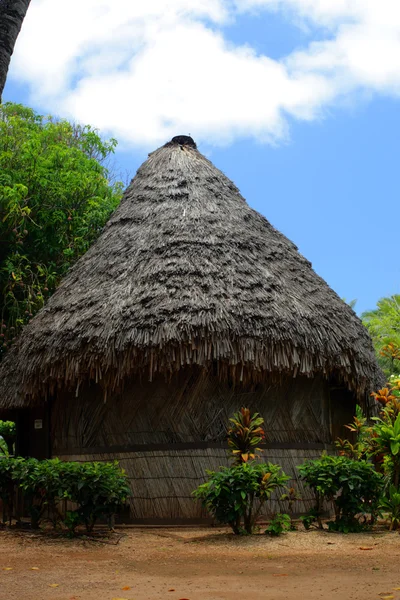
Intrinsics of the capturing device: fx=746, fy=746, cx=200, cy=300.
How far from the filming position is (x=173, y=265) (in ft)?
31.3

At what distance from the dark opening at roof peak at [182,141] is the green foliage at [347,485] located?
702cm

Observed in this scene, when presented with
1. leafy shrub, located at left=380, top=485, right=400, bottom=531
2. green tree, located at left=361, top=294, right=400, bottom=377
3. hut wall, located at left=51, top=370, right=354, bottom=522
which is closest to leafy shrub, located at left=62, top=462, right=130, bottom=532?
hut wall, located at left=51, top=370, right=354, bottom=522

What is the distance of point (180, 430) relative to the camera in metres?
9.02

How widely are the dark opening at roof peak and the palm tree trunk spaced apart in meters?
8.10

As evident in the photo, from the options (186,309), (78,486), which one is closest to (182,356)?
(186,309)

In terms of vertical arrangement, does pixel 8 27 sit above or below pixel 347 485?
above

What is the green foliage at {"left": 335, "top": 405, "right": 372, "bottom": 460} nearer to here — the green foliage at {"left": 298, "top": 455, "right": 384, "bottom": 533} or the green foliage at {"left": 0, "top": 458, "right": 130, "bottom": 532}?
the green foliage at {"left": 298, "top": 455, "right": 384, "bottom": 533}

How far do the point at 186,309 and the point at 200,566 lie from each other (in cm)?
341

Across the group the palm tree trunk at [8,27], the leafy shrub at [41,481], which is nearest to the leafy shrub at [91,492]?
the leafy shrub at [41,481]

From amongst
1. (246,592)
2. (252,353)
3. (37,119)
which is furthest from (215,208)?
(37,119)

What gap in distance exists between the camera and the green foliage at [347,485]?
7.83 metres

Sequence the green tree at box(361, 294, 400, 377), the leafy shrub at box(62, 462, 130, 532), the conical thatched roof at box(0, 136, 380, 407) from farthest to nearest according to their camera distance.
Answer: the green tree at box(361, 294, 400, 377) → the conical thatched roof at box(0, 136, 380, 407) → the leafy shrub at box(62, 462, 130, 532)

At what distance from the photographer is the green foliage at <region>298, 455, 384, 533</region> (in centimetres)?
783

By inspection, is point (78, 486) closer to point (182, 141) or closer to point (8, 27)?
point (8, 27)
